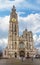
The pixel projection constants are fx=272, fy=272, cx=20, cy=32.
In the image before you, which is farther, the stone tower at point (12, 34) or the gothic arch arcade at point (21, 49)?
→ the gothic arch arcade at point (21, 49)

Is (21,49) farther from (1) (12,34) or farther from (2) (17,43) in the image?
(1) (12,34)

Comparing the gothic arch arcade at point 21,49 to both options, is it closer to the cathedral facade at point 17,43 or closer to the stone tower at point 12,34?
the cathedral facade at point 17,43

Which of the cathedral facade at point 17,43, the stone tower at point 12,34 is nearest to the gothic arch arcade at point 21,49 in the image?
the cathedral facade at point 17,43

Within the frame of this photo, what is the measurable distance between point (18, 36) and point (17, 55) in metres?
10.0

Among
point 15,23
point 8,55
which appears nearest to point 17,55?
point 8,55

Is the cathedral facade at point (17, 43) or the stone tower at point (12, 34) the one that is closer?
the stone tower at point (12, 34)

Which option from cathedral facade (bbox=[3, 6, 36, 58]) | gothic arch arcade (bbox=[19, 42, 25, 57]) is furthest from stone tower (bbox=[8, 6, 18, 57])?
gothic arch arcade (bbox=[19, 42, 25, 57])

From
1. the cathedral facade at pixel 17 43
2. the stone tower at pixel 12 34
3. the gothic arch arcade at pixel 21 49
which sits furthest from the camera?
the gothic arch arcade at pixel 21 49

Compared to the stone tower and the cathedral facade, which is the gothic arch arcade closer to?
the cathedral facade

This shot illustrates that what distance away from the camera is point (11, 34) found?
14150cm

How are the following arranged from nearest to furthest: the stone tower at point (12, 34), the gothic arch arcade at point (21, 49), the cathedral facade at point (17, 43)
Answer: the stone tower at point (12, 34) < the cathedral facade at point (17, 43) < the gothic arch arcade at point (21, 49)

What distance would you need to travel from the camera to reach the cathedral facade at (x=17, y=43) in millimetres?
140875

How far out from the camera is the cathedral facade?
141 m

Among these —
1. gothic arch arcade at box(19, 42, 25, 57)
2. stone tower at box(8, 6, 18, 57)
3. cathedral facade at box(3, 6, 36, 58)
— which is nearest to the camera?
stone tower at box(8, 6, 18, 57)
